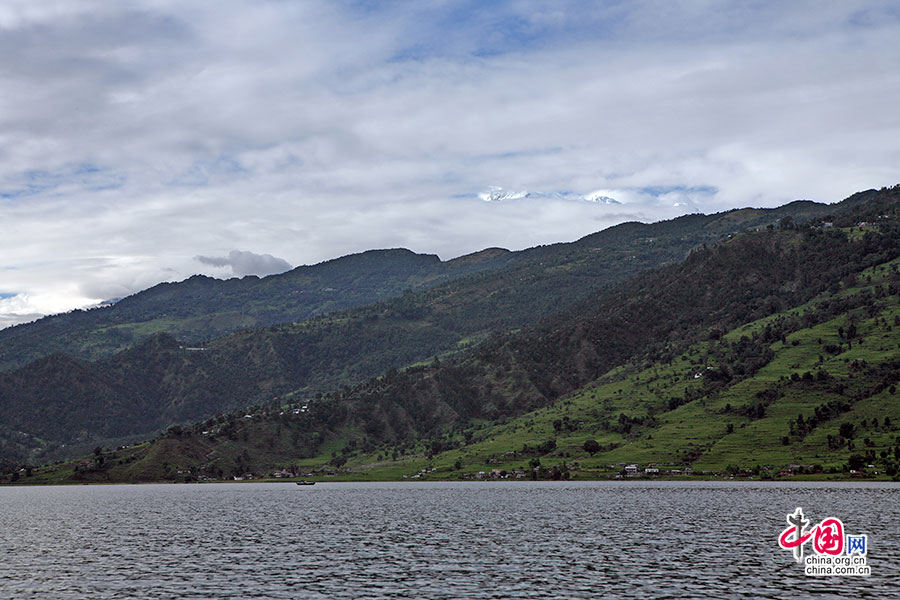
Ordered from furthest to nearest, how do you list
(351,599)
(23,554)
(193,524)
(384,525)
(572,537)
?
(193,524) < (384,525) < (572,537) < (23,554) < (351,599)

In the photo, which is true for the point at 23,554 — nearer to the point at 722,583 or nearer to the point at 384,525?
the point at 384,525

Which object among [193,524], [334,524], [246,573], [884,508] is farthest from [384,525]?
[884,508]

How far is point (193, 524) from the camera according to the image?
172 m

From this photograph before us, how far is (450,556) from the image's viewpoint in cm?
11119

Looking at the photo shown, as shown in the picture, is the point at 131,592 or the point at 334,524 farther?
the point at 334,524

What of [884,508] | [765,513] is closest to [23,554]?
[765,513]

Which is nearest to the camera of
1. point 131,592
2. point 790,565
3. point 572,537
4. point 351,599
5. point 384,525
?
point 351,599

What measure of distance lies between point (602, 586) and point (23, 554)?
300 ft

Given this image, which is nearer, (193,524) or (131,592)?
(131,592)

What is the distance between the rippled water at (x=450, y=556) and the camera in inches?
3378

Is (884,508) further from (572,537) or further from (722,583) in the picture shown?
(722,583)

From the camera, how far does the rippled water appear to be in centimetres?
8581

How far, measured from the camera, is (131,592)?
3430 inches

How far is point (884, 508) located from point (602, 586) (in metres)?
112
